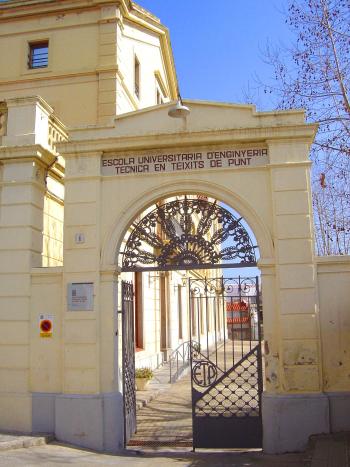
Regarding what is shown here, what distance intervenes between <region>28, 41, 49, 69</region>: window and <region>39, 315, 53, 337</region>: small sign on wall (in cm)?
882

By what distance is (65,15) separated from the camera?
13992 millimetres

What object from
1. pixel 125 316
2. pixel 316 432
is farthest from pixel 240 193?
pixel 316 432

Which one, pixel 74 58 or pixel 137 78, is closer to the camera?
pixel 74 58

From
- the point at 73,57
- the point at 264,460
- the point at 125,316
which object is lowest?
the point at 264,460

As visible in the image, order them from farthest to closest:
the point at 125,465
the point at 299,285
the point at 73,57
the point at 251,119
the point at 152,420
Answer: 1. the point at 73,57
2. the point at 152,420
3. the point at 251,119
4. the point at 299,285
5. the point at 125,465

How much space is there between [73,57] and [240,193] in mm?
8445

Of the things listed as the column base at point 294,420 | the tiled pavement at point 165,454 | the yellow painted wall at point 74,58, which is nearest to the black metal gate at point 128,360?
the tiled pavement at point 165,454

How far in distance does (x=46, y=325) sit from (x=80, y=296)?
0.74 metres

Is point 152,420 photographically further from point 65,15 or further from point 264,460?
point 65,15

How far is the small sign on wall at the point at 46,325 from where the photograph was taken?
763cm

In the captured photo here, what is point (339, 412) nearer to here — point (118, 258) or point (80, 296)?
point (118, 258)

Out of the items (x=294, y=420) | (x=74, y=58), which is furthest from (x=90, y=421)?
(x=74, y=58)

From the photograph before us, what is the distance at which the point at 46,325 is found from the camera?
766 cm

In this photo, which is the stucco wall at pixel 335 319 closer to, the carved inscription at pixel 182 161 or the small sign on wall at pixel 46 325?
the carved inscription at pixel 182 161
